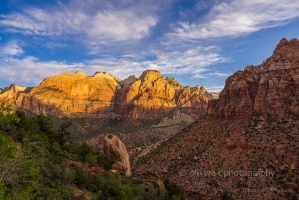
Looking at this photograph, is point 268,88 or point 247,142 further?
point 268,88

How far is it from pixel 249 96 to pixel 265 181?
2946 cm

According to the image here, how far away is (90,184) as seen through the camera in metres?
26.1

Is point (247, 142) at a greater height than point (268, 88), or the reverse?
point (268, 88)

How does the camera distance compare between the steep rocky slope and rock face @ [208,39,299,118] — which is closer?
the steep rocky slope

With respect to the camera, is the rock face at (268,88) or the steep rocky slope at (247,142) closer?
the steep rocky slope at (247,142)

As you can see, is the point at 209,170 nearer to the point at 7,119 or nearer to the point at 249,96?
the point at 249,96

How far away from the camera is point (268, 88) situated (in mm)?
74188

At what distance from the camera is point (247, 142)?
63.6 m

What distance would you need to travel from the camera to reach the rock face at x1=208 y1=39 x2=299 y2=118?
71.4m

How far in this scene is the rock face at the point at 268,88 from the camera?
71.4m

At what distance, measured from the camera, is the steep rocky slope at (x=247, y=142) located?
54062mm

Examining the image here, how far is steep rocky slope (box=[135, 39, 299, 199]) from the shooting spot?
54062mm

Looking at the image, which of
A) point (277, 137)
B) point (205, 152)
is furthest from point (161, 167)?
point (277, 137)

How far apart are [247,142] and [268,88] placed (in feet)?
65.6
